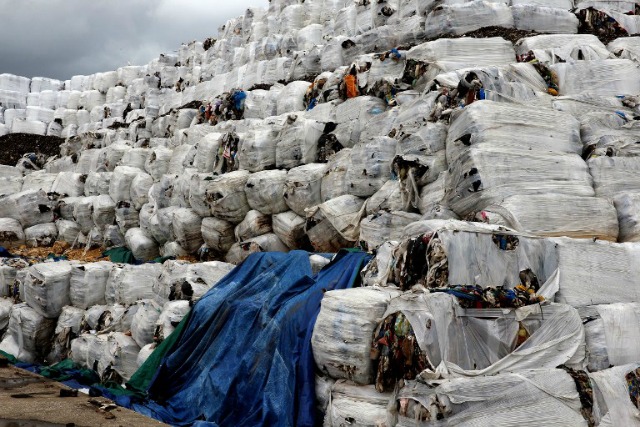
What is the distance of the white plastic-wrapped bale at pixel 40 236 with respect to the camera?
8406 mm

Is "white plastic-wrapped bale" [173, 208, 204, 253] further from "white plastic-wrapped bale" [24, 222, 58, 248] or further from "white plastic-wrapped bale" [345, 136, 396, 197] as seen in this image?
"white plastic-wrapped bale" [24, 222, 58, 248]

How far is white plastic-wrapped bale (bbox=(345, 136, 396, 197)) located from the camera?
177 inches

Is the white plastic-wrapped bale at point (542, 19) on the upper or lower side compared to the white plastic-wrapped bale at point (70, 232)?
upper

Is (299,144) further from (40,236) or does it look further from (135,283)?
(40,236)

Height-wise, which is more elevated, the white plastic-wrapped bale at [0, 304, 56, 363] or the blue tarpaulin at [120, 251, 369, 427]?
the blue tarpaulin at [120, 251, 369, 427]

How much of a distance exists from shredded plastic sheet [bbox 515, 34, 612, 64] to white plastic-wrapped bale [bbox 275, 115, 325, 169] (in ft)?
7.07

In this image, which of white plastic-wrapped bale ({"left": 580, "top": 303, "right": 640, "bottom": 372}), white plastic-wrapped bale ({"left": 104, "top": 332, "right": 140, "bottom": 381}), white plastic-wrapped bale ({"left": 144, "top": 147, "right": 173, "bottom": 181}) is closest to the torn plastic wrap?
white plastic-wrapped bale ({"left": 580, "top": 303, "right": 640, "bottom": 372})

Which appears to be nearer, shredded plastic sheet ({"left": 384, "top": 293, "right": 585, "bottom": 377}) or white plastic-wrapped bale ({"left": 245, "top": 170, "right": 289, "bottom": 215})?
shredded plastic sheet ({"left": 384, "top": 293, "right": 585, "bottom": 377})

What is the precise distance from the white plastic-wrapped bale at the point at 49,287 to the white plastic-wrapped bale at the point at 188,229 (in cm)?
118

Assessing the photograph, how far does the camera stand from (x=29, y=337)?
568 cm

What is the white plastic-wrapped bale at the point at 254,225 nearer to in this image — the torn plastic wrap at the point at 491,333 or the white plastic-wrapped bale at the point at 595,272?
the torn plastic wrap at the point at 491,333

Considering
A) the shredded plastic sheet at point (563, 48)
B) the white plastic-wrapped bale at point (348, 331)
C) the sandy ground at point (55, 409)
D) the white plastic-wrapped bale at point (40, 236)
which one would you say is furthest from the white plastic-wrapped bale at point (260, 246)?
the white plastic-wrapped bale at point (40, 236)

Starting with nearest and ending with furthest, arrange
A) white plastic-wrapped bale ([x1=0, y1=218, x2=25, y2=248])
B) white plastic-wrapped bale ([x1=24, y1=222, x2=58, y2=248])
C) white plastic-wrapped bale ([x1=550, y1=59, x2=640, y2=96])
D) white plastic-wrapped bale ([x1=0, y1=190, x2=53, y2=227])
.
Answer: white plastic-wrapped bale ([x1=550, y1=59, x2=640, y2=96]) → white plastic-wrapped bale ([x1=0, y1=218, x2=25, y2=248]) → white plastic-wrapped bale ([x1=24, y1=222, x2=58, y2=248]) → white plastic-wrapped bale ([x1=0, y1=190, x2=53, y2=227])

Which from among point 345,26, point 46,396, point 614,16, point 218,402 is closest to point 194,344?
point 218,402
